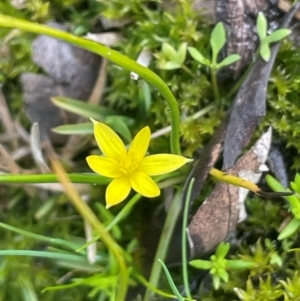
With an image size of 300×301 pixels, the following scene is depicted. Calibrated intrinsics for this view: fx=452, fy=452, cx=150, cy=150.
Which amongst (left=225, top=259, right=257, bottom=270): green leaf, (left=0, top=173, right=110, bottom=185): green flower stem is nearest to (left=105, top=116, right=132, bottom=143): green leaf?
(left=0, top=173, right=110, bottom=185): green flower stem

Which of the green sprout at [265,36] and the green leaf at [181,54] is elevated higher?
the green sprout at [265,36]

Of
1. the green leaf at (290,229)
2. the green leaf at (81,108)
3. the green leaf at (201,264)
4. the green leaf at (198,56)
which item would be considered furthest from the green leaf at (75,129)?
the green leaf at (290,229)

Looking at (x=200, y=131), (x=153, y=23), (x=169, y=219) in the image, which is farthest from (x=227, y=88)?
(x=169, y=219)

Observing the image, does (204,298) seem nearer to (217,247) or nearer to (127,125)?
(217,247)

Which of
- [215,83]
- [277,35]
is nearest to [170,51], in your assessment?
[215,83]

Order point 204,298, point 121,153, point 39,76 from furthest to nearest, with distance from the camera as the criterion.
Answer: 1. point 39,76
2. point 204,298
3. point 121,153

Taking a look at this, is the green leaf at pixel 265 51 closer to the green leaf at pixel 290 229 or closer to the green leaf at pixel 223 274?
the green leaf at pixel 290 229

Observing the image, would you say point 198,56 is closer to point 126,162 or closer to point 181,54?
point 181,54
